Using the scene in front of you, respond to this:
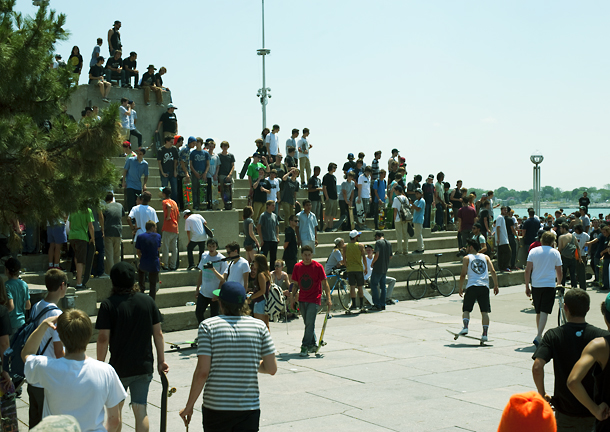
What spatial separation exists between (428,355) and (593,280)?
12000 mm

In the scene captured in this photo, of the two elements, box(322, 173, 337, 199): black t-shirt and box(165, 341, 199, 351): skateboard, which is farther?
box(322, 173, 337, 199): black t-shirt

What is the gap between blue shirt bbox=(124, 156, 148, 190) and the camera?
1655cm

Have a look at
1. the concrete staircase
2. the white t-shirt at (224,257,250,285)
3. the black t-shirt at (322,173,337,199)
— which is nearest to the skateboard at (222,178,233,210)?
the concrete staircase

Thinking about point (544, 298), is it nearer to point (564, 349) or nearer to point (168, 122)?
point (564, 349)

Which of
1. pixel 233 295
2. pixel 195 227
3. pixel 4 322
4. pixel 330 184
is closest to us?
pixel 233 295

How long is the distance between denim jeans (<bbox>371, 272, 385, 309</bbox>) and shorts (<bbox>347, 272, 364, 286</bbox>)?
400mm

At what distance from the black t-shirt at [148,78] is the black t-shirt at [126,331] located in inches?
762

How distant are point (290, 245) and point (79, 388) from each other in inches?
456

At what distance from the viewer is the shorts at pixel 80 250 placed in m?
13.3

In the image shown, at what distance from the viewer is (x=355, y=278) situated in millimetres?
15750

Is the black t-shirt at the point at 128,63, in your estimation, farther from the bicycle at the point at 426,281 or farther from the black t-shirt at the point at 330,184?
the bicycle at the point at 426,281

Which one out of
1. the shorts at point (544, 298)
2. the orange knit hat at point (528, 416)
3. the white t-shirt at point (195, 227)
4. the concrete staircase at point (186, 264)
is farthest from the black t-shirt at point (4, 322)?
the white t-shirt at point (195, 227)

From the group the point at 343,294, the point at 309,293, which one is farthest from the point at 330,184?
the point at 309,293

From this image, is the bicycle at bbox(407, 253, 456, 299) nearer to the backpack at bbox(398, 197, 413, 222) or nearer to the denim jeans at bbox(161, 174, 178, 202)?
the backpack at bbox(398, 197, 413, 222)
